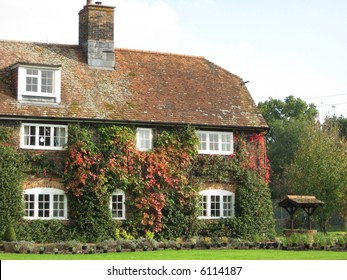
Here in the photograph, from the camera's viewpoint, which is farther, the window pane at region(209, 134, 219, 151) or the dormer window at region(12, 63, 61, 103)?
the window pane at region(209, 134, 219, 151)

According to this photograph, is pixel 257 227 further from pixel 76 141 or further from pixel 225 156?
pixel 76 141

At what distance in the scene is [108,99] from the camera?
3894cm

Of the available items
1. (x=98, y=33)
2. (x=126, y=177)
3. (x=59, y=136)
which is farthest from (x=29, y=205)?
(x=98, y=33)

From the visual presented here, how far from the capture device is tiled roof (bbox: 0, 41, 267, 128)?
37.5 meters

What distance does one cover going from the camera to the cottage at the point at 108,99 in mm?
36250

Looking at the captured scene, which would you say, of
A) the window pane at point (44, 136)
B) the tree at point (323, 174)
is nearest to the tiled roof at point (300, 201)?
the tree at point (323, 174)

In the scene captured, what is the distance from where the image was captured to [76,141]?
120ft

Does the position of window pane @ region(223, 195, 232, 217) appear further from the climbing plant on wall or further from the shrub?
the climbing plant on wall

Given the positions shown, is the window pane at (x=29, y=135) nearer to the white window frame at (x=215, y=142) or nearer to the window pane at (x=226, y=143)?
the white window frame at (x=215, y=142)

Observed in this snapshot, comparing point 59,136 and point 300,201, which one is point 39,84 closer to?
point 59,136

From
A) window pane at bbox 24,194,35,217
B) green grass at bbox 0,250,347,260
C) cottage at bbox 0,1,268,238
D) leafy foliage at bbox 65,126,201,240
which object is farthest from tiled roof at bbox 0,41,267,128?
green grass at bbox 0,250,347,260

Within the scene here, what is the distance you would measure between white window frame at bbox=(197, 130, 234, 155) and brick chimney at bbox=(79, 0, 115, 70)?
571 centimetres

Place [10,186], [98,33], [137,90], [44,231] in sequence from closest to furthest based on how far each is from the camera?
[10,186] → [44,231] → [137,90] → [98,33]

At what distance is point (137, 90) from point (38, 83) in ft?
17.2
